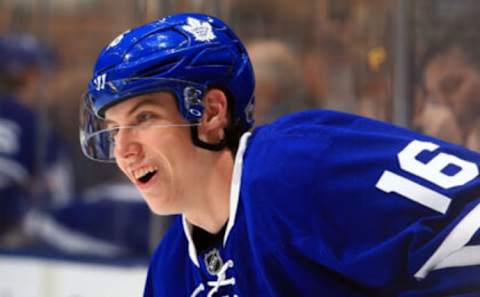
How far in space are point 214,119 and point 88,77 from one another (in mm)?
1779

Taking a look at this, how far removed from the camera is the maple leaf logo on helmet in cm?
173

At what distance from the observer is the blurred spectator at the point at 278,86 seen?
284 centimetres

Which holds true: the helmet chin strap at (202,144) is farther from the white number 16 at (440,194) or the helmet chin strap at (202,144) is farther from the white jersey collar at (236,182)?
the white number 16 at (440,194)

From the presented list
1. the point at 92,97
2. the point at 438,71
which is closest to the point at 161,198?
the point at 92,97

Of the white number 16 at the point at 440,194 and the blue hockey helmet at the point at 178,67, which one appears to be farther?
the blue hockey helmet at the point at 178,67

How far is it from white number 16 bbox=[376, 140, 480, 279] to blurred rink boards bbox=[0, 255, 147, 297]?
161 centimetres

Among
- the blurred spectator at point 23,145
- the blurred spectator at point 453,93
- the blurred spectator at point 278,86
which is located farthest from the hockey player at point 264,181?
the blurred spectator at point 23,145

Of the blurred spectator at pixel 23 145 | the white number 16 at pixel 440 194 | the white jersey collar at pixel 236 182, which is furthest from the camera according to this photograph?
the blurred spectator at pixel 23 145

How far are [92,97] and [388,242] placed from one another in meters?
0.54

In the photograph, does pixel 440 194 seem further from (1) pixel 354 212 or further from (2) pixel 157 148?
(2) pixel 157 148

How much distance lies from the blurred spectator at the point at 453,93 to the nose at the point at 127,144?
0.97 meters

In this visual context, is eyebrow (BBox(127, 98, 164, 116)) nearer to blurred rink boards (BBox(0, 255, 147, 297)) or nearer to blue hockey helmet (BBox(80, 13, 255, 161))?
blue hockey helmet (BBox(80, 13, 255, 161))

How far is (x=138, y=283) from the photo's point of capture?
10.1ft

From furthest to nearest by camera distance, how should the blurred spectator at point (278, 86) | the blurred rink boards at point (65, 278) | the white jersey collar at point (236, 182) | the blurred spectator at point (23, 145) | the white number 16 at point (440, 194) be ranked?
the blurred spectator at point (23, 145), the blurred rink boards at point (65, 278), the blurred spectator at point (278, 86), the white jersey collar at point (236, 182), the white number 16 at point (440, 194)
